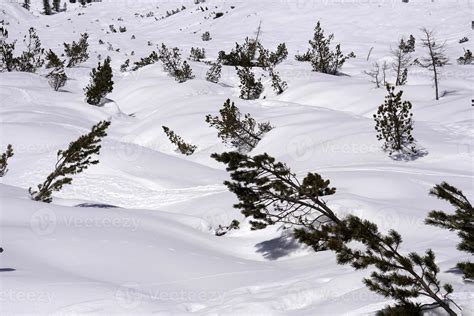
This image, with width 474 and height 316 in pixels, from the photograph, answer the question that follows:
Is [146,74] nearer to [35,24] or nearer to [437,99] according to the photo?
[437,99]

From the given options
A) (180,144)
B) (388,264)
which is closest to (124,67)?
A: (180,144)

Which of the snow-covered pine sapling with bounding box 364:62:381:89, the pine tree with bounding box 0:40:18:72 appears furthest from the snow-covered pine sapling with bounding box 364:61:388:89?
the pine tree with bounding box 0:40:18:72

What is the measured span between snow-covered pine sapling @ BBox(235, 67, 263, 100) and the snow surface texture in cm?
46

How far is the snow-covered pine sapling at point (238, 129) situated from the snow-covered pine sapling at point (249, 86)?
424 centimetres

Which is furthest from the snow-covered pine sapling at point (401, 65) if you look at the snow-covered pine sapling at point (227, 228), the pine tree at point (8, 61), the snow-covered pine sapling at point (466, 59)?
the pine tree at point (8, 61)

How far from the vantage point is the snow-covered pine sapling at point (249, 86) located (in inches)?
657

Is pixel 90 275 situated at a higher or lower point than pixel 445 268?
lower

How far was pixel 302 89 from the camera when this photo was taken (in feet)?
53.9

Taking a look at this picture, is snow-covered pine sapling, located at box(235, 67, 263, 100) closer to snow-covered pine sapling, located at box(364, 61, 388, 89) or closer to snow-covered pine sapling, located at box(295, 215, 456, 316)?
snow-covered pine sapling, located at box(364, 61, 388, 89)

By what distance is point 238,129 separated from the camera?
12.1 m

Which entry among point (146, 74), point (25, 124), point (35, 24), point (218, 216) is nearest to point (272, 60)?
point (146, 74)

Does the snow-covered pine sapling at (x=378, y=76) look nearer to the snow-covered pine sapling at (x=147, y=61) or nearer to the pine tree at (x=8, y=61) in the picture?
the snow-covered pine sapling at (x=147, y=61)

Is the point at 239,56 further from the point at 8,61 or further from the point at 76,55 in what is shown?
the point at 8,61

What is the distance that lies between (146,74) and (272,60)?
601 centimetres
